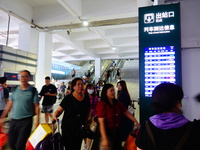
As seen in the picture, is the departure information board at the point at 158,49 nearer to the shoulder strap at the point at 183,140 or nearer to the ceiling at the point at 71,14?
the shoulder strap at the point at 183,140

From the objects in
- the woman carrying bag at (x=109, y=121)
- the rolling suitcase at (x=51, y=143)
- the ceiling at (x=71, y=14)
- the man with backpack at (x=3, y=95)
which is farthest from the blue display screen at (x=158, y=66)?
the man with backpack at (x=3, y=95)

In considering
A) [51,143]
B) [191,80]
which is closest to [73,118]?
[51,143]

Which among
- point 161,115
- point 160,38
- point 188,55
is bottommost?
point 161,115

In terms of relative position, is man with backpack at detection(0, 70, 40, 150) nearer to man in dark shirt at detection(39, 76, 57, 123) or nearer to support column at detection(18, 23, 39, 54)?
man in dark shirt at detection(39, 76, 57, 123)

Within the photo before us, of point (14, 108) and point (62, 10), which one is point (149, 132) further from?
point (62, 10)

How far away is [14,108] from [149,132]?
218 cm

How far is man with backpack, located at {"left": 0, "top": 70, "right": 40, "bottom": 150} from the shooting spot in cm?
232

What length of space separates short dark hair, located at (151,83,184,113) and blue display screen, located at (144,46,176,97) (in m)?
1.62

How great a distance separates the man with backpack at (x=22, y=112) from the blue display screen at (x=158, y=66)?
6.23 ft

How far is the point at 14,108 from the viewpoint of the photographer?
95.0 inches

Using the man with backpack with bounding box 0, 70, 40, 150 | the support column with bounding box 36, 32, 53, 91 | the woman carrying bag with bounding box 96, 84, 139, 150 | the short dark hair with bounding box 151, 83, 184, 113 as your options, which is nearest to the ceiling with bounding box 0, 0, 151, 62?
the support column with bounding box 36, 32, 53, 91

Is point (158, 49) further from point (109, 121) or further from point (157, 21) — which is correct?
point (109, 121)

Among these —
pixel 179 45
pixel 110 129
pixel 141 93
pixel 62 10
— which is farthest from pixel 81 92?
pixel 62 10

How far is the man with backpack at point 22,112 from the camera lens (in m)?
2.32
